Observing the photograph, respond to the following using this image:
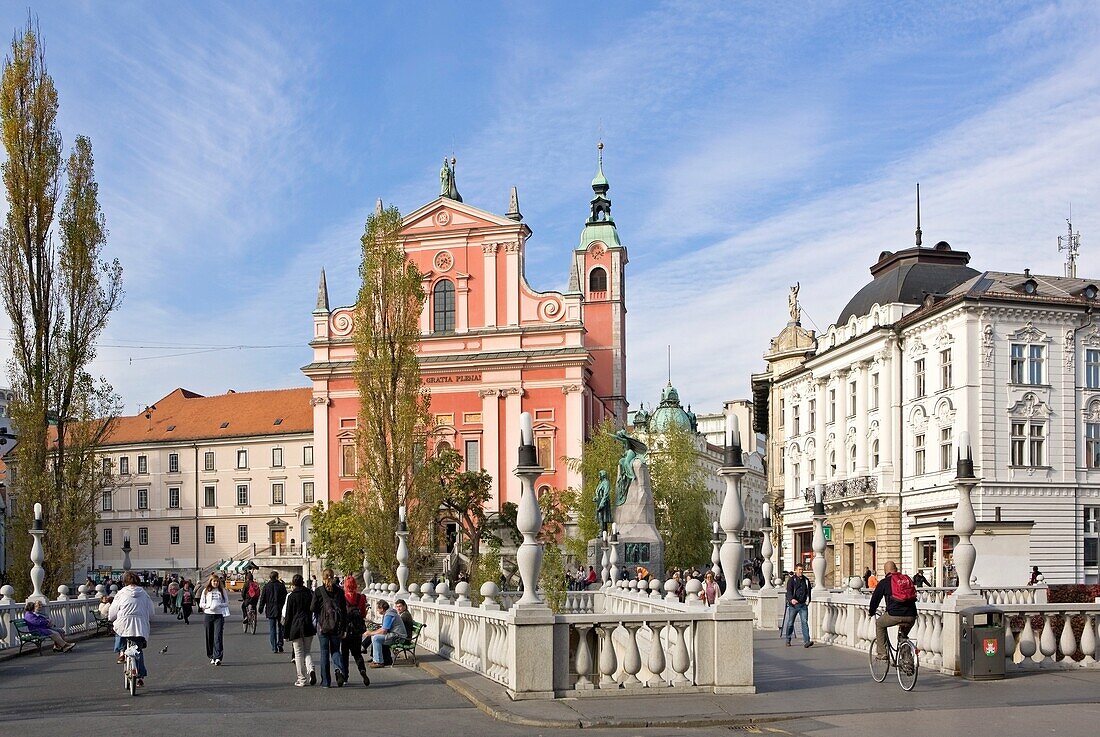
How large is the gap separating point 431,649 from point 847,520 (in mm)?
35448

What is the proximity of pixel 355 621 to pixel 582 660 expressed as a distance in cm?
506

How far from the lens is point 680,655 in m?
13.8

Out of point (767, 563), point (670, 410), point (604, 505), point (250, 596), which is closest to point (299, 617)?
point (250, 596)

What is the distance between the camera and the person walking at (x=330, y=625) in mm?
15609

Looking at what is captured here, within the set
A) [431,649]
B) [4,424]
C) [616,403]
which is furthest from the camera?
[616,403]

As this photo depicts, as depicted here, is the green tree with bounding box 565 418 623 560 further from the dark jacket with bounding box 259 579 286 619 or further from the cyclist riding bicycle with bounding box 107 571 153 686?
the cyclist riding bicycle with bounding box 107 571 153 686

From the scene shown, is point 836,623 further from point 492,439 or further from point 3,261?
point 492,439

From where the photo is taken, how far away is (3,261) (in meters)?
34.2

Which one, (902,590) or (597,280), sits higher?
(597,280)

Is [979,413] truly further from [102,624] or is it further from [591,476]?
[102,624]

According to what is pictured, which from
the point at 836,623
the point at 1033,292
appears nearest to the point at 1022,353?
the point at 1033,292

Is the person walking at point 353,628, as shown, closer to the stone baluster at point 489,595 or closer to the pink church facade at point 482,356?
the stone baluster at point 489,595

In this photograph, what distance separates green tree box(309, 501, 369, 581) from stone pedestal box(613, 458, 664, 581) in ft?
51.0

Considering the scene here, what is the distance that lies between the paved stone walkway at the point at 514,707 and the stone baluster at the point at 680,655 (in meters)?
0.39
